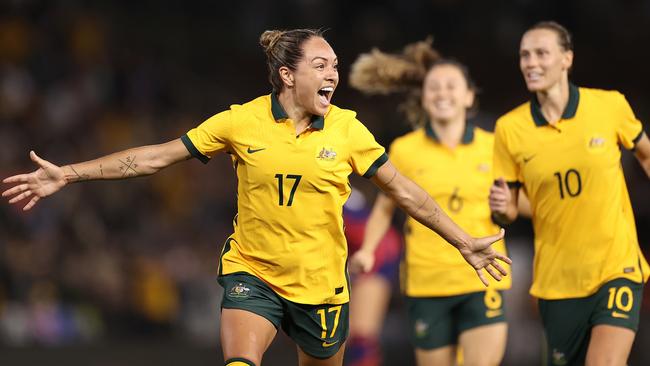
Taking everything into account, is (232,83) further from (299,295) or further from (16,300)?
(299,295)

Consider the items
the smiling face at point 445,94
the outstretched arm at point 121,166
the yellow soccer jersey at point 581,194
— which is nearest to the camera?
the outstretched arm at point 121,166

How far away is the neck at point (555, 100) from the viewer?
627 cm

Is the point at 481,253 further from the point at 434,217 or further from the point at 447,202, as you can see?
the point at 447,202

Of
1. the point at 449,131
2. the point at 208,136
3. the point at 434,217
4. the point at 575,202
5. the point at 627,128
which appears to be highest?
the point at 449,131

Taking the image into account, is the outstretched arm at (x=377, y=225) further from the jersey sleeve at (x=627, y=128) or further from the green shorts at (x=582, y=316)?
the jersey sleeve at (x=627, y=128)

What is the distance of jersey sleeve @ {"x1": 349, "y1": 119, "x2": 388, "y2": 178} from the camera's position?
18.0 ft

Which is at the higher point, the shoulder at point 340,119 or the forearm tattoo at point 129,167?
the shoulder at point 340,119

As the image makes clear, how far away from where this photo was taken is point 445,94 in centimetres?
737

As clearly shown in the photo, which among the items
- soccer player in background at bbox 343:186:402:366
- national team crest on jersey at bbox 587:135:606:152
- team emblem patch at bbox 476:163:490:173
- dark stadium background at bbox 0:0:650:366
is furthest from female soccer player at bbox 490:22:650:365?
dark stadium background at bbox 0:0:650:366

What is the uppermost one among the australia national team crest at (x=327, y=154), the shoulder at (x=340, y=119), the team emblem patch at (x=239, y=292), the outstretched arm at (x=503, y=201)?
the shoulder at (x=340, y=119)

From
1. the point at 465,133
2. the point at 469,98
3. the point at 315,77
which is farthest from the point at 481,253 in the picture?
the point at 469,98

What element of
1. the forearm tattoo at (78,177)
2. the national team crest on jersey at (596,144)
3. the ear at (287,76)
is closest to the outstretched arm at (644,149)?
the national team crest on jersey at (596,144)

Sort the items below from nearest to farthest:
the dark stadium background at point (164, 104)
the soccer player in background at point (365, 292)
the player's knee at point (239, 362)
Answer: the player's knee at point (239, 362), the soccer player in background at point (365, 292), the dark stadium background at point (164, 104)

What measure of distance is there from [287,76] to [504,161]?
148 centimetres
